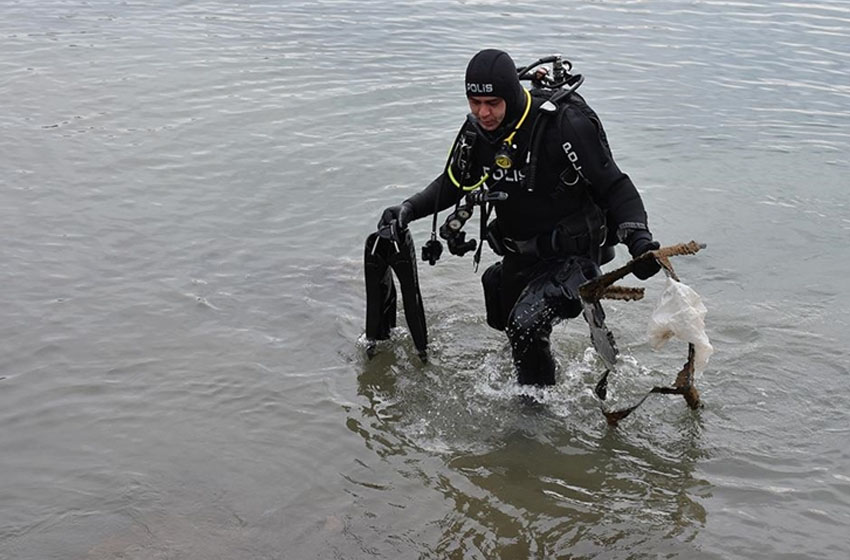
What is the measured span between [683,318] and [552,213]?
0.91 meters

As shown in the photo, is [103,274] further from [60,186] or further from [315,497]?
[315,497]

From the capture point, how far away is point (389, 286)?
593 cm

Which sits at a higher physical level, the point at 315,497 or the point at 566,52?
the point at 566,52

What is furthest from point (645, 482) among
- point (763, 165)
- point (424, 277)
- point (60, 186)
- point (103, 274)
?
point (60, 186)

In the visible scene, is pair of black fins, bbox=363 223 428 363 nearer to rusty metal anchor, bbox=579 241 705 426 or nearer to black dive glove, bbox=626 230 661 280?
rusty metal anchor, bbox=579 241 705 426

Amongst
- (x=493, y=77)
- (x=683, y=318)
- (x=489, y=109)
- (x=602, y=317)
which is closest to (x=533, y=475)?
(x=602, y=317)

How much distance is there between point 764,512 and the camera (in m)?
4.39

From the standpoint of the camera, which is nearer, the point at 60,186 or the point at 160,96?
the point at 60,186

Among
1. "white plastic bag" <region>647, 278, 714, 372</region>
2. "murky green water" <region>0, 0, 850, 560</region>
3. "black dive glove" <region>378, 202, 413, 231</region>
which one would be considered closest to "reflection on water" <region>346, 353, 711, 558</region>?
"murky green water" <region>0, 0, 850, 560</region>

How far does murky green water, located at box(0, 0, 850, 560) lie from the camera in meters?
4.41

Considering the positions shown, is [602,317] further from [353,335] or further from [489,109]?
[353,335]

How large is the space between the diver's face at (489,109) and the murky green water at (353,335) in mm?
1591

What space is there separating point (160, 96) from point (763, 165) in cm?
666

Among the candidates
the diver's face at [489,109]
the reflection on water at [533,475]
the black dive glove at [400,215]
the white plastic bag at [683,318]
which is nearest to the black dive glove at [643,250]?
the white plastic bag at [683,318]
